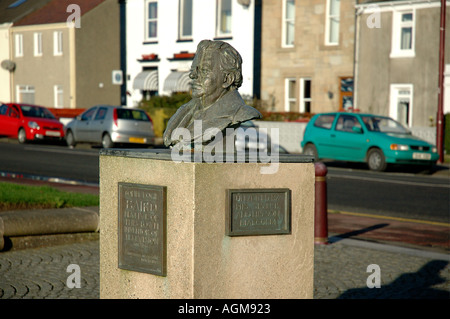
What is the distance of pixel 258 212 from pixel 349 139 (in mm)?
16464

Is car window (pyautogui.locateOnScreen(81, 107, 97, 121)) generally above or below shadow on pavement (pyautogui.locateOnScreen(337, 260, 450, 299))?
above

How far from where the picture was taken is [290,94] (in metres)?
33.3

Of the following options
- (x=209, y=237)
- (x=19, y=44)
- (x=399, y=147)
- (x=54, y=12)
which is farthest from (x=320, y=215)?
(x=19, y=44)

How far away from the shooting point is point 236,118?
5438 mm

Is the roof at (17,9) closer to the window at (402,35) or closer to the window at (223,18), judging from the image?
the window at (223,18)

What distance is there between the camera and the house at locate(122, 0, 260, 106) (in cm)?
3450

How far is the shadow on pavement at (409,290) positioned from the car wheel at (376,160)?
12.5 m

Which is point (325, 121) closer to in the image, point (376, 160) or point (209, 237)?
point (376, 160)

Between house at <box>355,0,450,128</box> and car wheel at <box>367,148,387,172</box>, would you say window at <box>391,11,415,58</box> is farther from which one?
car wheel at <box>367,148,387,172</box>

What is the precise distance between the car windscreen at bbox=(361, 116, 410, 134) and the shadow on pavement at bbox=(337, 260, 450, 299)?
539 inches

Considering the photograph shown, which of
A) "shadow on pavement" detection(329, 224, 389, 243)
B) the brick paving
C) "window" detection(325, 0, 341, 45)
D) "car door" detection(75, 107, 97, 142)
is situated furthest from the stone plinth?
"window" detection(325, 0, 341, 45)

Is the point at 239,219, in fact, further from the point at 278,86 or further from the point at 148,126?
the point at 278,86
